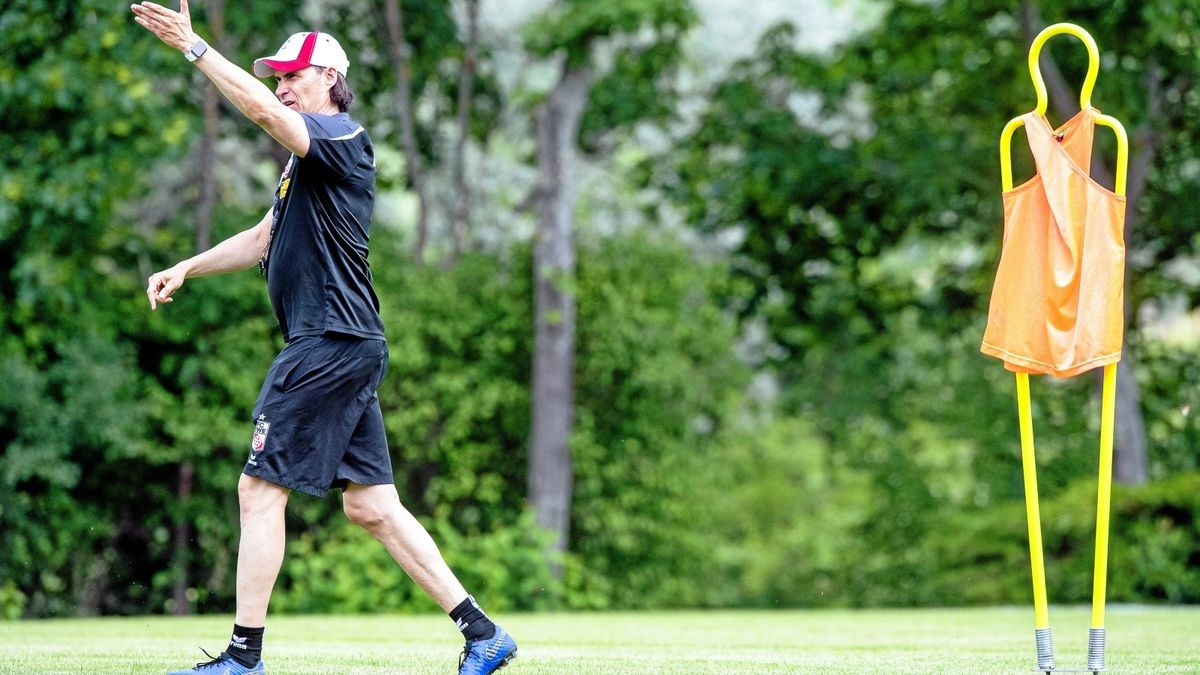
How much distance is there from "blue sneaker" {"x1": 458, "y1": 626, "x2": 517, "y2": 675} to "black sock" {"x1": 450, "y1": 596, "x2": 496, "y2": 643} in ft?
0.07

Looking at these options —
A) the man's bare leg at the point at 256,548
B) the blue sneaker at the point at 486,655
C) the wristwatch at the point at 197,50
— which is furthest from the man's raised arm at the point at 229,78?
the blue sneaker at the point at 486,655

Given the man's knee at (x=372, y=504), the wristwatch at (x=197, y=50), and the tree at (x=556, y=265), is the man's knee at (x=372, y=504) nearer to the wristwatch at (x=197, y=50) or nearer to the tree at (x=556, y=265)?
the wristwatch at (x=197, y=50)

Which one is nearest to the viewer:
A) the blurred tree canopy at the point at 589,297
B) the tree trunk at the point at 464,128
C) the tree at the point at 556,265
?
the blurred tree canopy at the point at 589,297

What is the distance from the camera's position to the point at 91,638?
7406 millimetres

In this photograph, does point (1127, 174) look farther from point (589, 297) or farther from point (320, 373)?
point (320, 373)

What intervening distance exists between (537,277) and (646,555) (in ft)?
11.5

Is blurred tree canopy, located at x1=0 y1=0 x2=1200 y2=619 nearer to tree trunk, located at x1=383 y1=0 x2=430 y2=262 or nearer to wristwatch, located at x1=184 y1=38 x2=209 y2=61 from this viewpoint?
tree trunk, located at x1=383 y1=0 x2=430 y2=262

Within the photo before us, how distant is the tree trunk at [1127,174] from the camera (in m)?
14.9

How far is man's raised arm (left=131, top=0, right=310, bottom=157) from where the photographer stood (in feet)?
14.9

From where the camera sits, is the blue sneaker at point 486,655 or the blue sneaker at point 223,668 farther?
the blue sneaker at point 486,655

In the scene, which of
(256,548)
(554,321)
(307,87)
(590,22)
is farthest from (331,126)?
(554,321)

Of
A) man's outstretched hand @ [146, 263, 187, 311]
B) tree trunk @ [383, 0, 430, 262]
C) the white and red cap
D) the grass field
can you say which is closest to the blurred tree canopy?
tree trunk @ [383, 0, 430, 262]

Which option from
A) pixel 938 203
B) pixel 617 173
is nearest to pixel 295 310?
pixel 938 203

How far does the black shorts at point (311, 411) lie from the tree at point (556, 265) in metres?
10.1
